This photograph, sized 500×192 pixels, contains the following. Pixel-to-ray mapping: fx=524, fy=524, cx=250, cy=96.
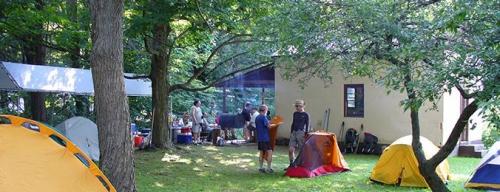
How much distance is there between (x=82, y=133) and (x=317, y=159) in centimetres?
522

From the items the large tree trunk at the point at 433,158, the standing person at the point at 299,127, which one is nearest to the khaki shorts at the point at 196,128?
the standing person at the point at 299,127

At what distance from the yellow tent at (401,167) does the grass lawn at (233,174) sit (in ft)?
0.58

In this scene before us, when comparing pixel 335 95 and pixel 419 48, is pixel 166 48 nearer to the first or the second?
pixel 335 95

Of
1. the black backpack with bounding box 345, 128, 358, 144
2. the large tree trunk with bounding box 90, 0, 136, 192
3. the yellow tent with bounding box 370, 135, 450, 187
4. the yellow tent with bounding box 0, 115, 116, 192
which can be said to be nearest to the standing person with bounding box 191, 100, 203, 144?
the black backpack with bounding box 345, 128, 358, 144

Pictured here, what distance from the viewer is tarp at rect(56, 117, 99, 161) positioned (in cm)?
1145

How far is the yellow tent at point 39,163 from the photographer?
485 centimetres

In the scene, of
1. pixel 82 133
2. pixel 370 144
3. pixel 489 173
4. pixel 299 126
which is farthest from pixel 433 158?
pixel 370 144

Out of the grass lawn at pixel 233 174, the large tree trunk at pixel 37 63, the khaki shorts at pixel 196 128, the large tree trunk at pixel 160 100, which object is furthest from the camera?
the khaki shorts at pixel 196 128

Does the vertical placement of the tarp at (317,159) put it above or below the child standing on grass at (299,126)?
below

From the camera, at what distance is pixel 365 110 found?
15836 mm

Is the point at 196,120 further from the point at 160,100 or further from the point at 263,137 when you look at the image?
the point at 263,137

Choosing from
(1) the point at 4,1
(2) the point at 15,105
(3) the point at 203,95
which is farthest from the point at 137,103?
(1) the point at 4,1

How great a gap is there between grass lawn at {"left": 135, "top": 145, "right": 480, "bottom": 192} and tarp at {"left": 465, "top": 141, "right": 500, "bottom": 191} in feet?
Result: 0.90

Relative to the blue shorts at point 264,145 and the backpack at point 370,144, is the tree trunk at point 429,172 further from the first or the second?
the backpack at point 370,144
